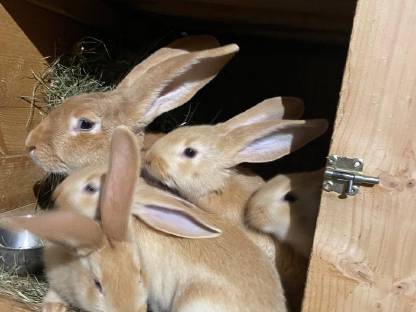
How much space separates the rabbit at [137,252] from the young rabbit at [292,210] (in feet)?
0.53

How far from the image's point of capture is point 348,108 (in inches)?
74.1

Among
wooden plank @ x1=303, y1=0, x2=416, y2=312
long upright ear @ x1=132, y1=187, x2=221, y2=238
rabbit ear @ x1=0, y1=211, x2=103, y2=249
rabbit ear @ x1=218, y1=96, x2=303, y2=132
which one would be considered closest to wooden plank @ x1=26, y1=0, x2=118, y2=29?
rabbit ear @ x1=218, y1=96, x2=303, y2=132

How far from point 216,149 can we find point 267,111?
30 cm

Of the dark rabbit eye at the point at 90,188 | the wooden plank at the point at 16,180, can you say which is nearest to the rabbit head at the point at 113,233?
the dark rabbit eye at the point at 90,188

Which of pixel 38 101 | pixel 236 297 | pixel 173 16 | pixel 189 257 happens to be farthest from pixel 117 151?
pixel 173 16

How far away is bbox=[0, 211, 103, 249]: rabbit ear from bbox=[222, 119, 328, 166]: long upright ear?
0.89 metres

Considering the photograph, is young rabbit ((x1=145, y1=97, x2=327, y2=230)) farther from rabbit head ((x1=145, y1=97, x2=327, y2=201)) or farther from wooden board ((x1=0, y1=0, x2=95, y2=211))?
wooden board ((x1=0, y1=0, x2=95, y2=211))

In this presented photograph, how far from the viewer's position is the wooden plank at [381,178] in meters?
1.82

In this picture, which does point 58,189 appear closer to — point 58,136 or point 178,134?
point 58,136

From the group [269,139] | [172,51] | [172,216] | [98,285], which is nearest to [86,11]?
[172,51]

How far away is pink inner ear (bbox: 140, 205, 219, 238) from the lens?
2.28m

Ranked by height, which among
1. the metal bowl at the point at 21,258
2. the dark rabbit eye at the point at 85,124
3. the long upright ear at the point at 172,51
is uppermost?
the long upright ear at the point at 172,51

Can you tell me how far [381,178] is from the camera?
6.17 feet

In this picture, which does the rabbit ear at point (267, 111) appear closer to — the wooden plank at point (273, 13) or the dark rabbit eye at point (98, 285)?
the wooden plank at point (273, 13)
